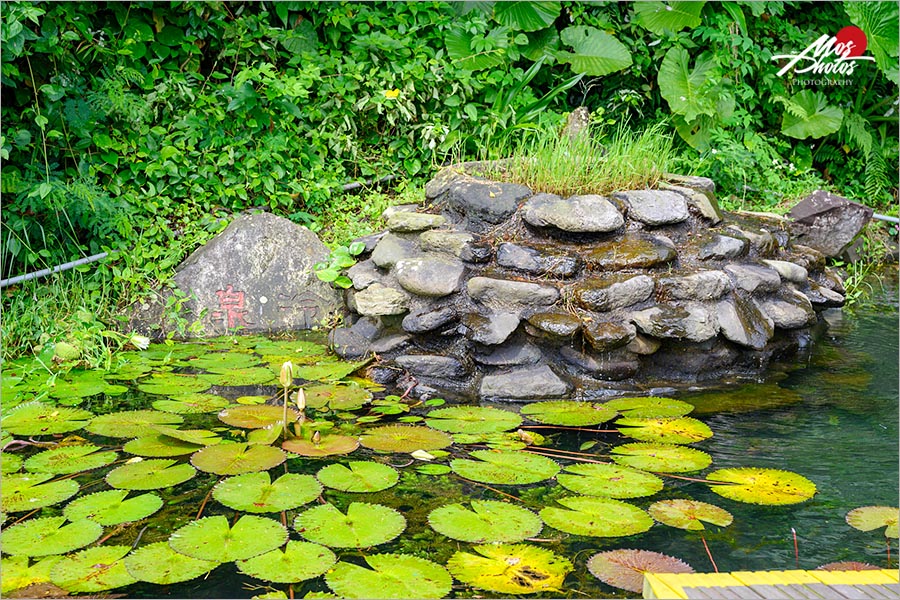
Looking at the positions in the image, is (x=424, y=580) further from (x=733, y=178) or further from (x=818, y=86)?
(x=818, y=86)

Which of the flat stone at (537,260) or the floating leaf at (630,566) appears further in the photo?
the flat stone at (537,260)

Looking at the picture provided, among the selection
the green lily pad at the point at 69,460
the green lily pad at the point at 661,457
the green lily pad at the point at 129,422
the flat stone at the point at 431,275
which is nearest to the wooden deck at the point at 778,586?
the green lily pad at the point at 661,457

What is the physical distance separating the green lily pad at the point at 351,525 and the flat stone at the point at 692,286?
84.8 inches

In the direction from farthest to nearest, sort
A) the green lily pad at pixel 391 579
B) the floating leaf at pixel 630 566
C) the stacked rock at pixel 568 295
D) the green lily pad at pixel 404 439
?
1. the stacked rock at pixel 568 295
2. the green lily pad at pixel 404 439
3. the floating leaf at pixel 630 566
4. the green lily pad at pixel 391 579

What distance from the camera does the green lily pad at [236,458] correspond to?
9.55 feet

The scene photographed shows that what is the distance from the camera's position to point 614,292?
4.09m

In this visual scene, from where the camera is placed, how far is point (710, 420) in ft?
11.8

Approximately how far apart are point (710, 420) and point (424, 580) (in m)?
1.84

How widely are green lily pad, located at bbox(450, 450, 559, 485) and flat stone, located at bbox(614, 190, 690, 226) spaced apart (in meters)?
1.87

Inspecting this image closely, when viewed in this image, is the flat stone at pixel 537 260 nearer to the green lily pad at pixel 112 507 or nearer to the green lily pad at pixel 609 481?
the green lily pad at pixel 609 481

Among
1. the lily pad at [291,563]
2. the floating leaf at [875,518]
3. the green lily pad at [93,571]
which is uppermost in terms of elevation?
the green lily pad at [93,571]

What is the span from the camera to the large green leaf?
6840 mm

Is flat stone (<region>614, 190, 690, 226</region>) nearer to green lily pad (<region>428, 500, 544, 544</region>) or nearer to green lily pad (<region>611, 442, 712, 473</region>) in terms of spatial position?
green lily pad (<region>611, 442, 712, 473</region>)

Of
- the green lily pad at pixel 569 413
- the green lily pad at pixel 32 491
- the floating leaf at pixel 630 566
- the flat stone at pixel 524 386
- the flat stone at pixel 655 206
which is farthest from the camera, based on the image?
the flat stone at pixel 655 206
